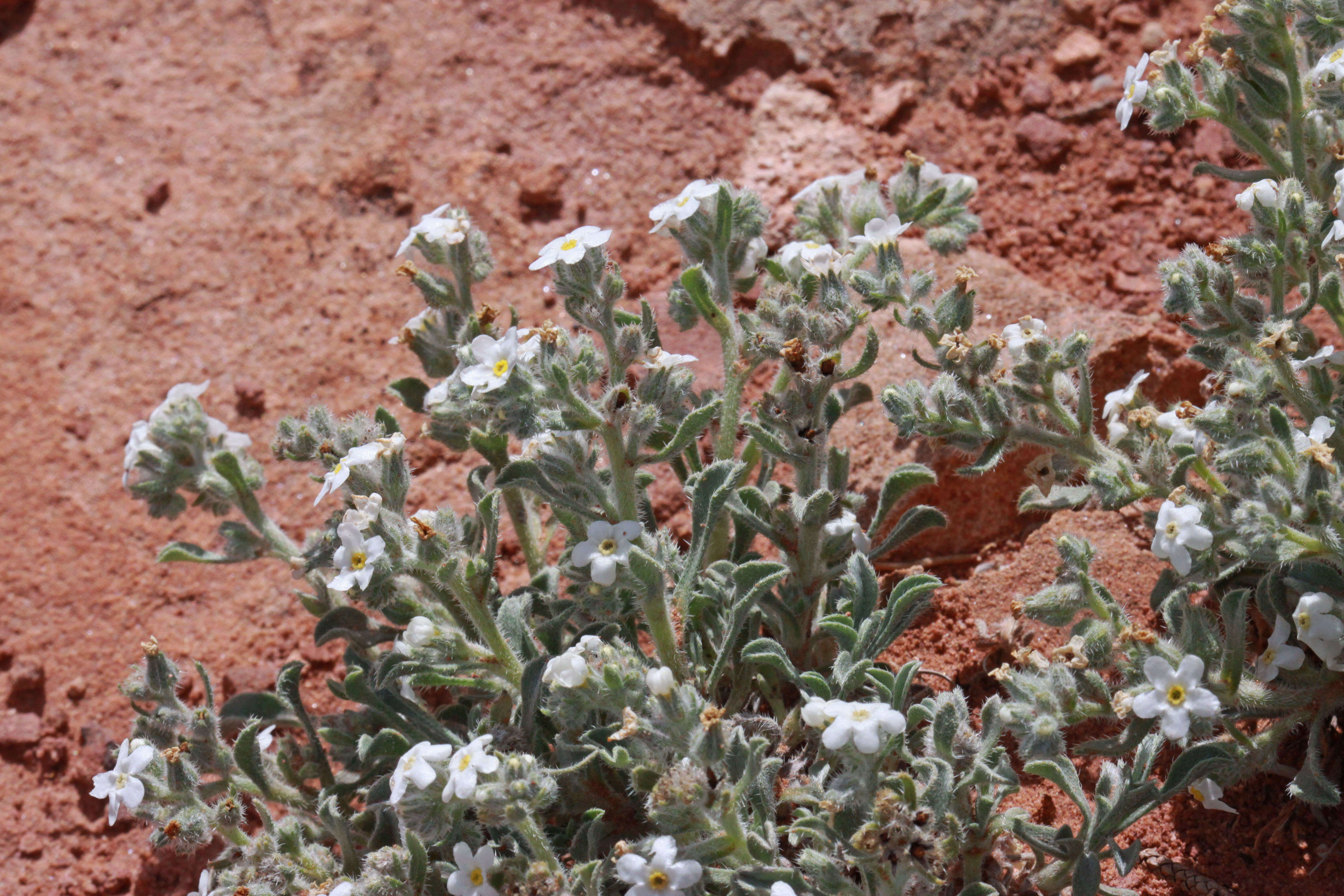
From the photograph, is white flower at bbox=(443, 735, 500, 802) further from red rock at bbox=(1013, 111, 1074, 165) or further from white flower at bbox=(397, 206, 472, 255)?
red rock at bbox=(1013, 111, 1074, 165)

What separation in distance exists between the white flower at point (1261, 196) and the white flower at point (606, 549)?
6.67ft

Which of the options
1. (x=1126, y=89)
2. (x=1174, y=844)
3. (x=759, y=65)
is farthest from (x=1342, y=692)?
(x=759, y=65)

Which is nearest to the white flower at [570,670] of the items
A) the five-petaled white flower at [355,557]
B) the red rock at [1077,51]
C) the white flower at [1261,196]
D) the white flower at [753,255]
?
the five-petaled white flower at [355,557]

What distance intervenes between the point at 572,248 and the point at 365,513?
38.0 inches

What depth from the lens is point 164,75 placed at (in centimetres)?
632

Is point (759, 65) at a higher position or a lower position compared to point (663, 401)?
higher

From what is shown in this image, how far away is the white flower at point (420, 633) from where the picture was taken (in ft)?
11.4

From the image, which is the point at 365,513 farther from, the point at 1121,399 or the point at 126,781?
the point at 1121,399

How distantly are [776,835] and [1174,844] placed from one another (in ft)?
4.17

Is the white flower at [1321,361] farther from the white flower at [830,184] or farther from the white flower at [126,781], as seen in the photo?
the white flower at [126,781]

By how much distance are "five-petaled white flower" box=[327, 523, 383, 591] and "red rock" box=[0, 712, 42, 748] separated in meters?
2.18

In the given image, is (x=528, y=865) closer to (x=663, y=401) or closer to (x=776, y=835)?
(x=776, y=835)

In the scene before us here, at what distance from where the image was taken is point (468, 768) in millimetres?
2969

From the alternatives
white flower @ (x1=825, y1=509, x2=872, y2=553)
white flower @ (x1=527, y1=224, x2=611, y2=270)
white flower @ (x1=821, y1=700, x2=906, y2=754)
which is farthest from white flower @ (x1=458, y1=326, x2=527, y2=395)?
white flower @ (x1=821, y1=700, x2=906, y2=754)
